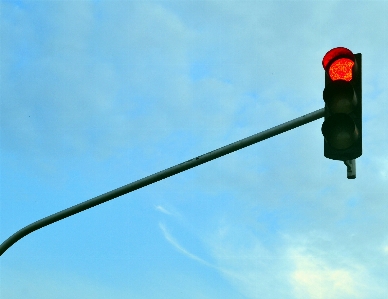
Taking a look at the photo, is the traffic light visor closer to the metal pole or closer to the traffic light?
the traffic light

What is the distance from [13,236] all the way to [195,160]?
9.08ft

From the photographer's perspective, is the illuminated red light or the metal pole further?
the metal pole

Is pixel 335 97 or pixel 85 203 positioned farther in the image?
pixel 85 203

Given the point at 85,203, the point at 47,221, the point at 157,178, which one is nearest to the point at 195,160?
the point at 157,178

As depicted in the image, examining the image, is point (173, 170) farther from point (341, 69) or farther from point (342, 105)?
point (341, 69)

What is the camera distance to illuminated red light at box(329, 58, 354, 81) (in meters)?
5.21

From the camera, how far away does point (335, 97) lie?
17.1 feet

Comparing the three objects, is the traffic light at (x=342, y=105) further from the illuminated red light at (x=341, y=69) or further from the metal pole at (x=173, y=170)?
the metal pole at (x=173, y=170)

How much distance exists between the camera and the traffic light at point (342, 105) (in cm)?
517

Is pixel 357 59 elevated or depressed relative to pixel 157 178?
elevated

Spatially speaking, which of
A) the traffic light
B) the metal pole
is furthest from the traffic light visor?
the metal pole

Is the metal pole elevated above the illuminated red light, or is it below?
below

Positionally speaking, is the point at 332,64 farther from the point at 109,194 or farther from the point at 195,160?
the point at 109,194

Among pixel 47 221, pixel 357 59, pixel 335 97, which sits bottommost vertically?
pixel 47 221
